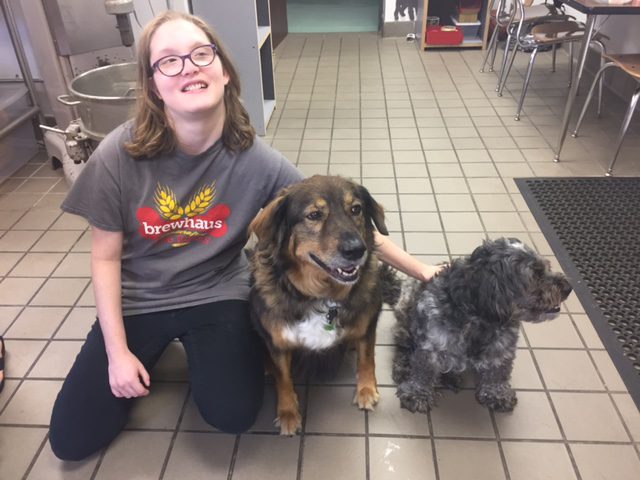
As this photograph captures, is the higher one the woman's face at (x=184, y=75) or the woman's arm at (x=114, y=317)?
the woman's face at (x=184, y=75)

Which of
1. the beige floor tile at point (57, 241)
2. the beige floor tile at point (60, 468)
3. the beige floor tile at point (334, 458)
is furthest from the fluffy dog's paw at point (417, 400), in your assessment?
the beige floor tile at point (57, 241)

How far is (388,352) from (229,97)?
1.27m

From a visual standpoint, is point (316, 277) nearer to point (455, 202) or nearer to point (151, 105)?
point (151, 105)

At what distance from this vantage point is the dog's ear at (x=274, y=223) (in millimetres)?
1516

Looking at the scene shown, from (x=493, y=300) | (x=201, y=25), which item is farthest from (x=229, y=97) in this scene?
(x=493, y=300)

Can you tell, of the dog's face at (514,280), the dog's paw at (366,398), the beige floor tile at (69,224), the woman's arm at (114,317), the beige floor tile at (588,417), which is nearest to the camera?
the dog's face at (514,280)

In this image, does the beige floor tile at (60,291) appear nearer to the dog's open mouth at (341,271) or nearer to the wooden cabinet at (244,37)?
the dog's open mouth at (341,271)

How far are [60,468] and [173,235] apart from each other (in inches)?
36.5

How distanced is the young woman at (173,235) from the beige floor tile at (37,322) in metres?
0.64

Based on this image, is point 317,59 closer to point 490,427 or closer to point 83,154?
point 83,154

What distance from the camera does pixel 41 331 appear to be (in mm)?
2289

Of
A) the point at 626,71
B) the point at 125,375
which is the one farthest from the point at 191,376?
the point at 626,71

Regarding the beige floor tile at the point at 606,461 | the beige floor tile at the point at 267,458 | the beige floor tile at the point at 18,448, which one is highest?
the beige floor tile at the point at 606,461

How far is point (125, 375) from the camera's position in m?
1.63
